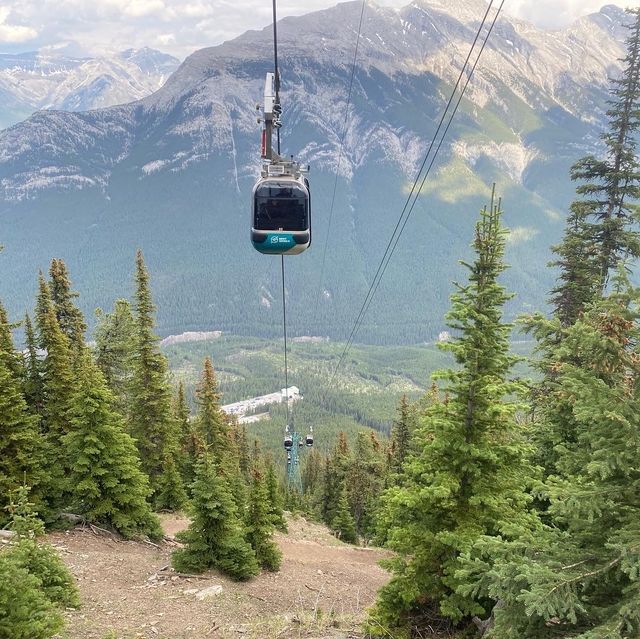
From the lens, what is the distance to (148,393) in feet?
94.4

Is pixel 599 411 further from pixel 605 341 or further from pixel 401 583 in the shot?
pixel 401 583

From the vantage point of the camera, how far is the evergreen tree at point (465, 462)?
36.6ft

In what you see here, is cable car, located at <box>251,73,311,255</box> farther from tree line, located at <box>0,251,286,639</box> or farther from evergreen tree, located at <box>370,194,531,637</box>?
tree line, located at <box>0,251,286,639</box>

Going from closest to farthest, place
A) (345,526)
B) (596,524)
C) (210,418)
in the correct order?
(596,524) < (210,418) < (345,526)

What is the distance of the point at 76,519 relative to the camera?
20.0 m

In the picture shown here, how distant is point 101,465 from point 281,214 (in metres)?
12.2

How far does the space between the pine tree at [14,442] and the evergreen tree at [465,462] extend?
1435 centimetres

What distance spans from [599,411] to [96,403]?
17.3 metres

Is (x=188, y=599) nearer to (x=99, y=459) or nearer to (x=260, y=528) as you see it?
(x=260, y=528)

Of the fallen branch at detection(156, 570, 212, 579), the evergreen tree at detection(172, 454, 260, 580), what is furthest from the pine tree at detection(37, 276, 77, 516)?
the evergreen tree at detection(172, 454, 260, 580)

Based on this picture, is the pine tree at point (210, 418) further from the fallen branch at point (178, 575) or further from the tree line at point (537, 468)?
the tree line at point (537, 468)

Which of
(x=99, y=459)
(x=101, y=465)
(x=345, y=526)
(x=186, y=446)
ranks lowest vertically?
(x=345, y=526)

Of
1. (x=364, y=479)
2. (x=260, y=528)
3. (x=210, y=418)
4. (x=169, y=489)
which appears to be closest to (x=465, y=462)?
(x=260, y=528)

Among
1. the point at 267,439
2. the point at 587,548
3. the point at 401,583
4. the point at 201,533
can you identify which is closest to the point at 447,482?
the point at 401,583
